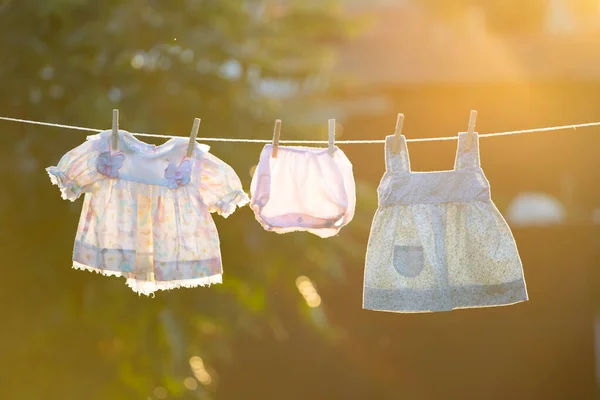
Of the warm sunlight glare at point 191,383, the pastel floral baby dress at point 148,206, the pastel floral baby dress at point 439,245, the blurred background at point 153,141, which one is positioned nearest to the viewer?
the pastel floral baby dress at point 439,245

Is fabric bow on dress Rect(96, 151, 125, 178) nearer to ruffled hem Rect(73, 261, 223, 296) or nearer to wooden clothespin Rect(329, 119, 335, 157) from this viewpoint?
ruffled hem Rect(73, 261, 223, 296)

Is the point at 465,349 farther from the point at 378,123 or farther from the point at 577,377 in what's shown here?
the point at 378,123

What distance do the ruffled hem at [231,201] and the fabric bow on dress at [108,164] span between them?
338mm

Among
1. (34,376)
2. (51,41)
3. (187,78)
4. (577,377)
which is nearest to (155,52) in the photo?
(187,78)

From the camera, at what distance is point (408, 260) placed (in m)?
2.62

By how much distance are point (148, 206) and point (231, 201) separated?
0.27m

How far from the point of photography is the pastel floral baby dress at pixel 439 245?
260 cm

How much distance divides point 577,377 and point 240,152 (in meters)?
4.52

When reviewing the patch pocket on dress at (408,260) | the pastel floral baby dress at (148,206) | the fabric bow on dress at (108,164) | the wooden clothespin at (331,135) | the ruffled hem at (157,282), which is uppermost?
the wooden clothespin at (331,135)

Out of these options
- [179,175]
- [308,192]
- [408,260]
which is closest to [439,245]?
[408,260]

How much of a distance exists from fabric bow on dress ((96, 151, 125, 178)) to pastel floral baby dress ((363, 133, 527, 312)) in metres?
0.83

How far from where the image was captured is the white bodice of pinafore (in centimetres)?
265

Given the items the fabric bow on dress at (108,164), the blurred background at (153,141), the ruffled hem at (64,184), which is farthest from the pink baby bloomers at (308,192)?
the blurred background at (153,141)

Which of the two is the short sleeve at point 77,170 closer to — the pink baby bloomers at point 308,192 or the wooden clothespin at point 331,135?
the pink baby bloomers at point 308,192
